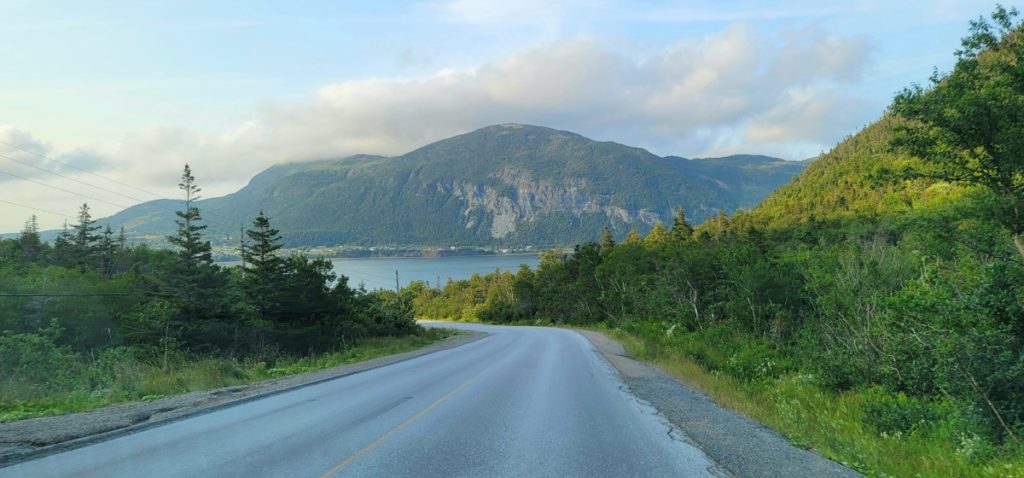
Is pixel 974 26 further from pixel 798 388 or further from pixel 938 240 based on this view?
pixel 798 388

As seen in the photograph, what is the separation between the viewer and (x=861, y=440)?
8.46 meters

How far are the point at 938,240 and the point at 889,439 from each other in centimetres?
512

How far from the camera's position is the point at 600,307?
76750 millimetres

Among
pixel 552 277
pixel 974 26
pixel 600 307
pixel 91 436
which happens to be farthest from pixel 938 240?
pixel 552 277

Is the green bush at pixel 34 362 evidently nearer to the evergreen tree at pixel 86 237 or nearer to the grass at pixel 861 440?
the grass at pixel 861 440

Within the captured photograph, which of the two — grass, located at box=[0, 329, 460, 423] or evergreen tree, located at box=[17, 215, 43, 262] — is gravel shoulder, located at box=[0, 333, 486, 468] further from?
evergreen tree, located at box=[17, 215, 43, 262]

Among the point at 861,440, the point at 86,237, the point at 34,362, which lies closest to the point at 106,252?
the point at 86,237

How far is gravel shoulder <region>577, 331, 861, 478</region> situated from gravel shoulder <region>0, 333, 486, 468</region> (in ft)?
28.2

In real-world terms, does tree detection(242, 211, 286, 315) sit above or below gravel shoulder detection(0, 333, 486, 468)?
above

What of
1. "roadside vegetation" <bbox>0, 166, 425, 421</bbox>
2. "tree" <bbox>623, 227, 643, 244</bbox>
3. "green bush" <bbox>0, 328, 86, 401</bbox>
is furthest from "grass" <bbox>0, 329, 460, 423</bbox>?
"tree" <bbox>623, 227, 643, 244</bbox>

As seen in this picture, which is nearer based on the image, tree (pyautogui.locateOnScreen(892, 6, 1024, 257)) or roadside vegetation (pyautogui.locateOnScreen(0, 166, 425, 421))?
tree (pyautogui.locateOnScreen(892, 6, 1024, 257))

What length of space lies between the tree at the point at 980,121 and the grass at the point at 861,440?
14.2 ft

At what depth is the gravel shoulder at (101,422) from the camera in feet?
27.1

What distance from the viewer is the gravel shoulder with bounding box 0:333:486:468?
325 inches
